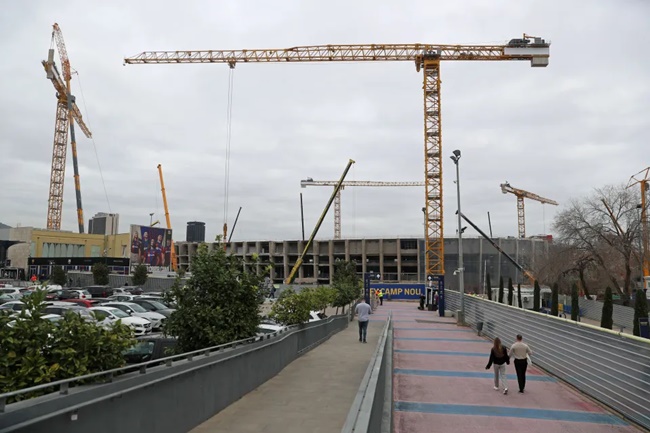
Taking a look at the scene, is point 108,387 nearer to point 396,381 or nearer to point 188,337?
point 188,337

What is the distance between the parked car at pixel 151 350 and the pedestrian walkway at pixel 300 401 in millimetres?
1791

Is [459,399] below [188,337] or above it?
below

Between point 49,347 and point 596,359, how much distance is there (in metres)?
11.1

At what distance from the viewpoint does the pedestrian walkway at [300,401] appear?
7450mm

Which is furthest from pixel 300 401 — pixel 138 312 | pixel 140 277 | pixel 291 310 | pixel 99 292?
pixel 140 277

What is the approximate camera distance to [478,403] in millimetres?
10719

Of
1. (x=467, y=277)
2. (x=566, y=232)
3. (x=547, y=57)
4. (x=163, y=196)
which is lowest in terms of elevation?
(x=467, y=277)

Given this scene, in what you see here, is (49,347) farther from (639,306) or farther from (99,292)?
(99,292)

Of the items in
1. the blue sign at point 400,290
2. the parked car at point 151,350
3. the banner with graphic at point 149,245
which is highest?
the banner with graphic at point 149,245

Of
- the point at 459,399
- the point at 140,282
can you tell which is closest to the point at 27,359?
the point at 459,399

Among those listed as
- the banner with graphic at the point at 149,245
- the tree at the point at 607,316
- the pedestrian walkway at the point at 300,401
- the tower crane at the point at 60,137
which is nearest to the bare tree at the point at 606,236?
the tree at the point at 607,316

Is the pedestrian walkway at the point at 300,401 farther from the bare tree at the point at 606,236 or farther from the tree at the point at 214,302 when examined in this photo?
the bare tree at the point at 606,236

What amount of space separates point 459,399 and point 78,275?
7694 centimetres

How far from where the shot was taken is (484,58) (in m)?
69.6
